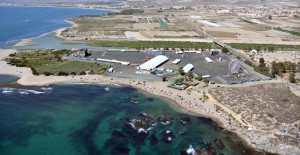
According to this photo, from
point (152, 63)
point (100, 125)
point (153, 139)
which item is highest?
point (152, 63)

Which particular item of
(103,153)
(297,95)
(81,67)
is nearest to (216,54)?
(297,95)

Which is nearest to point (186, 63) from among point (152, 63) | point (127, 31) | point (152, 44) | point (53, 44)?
point (152, 63)

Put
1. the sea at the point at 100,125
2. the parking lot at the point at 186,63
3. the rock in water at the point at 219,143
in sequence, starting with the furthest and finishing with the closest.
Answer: the parking lot at the point at 186,63
the sea at the point at 100,125
the rock in water at the point at 219,143

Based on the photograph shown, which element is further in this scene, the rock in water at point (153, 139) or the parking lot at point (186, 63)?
the parking lot at point (186, 63)

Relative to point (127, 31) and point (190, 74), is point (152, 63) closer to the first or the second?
point (190, 74)

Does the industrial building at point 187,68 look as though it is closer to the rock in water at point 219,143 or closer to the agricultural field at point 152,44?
the agricultural field at point 152,44

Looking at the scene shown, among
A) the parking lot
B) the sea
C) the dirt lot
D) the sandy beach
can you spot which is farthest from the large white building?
the dirt lot

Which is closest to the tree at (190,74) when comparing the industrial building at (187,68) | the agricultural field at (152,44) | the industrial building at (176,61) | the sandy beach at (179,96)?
the industrial building at (187,68)
